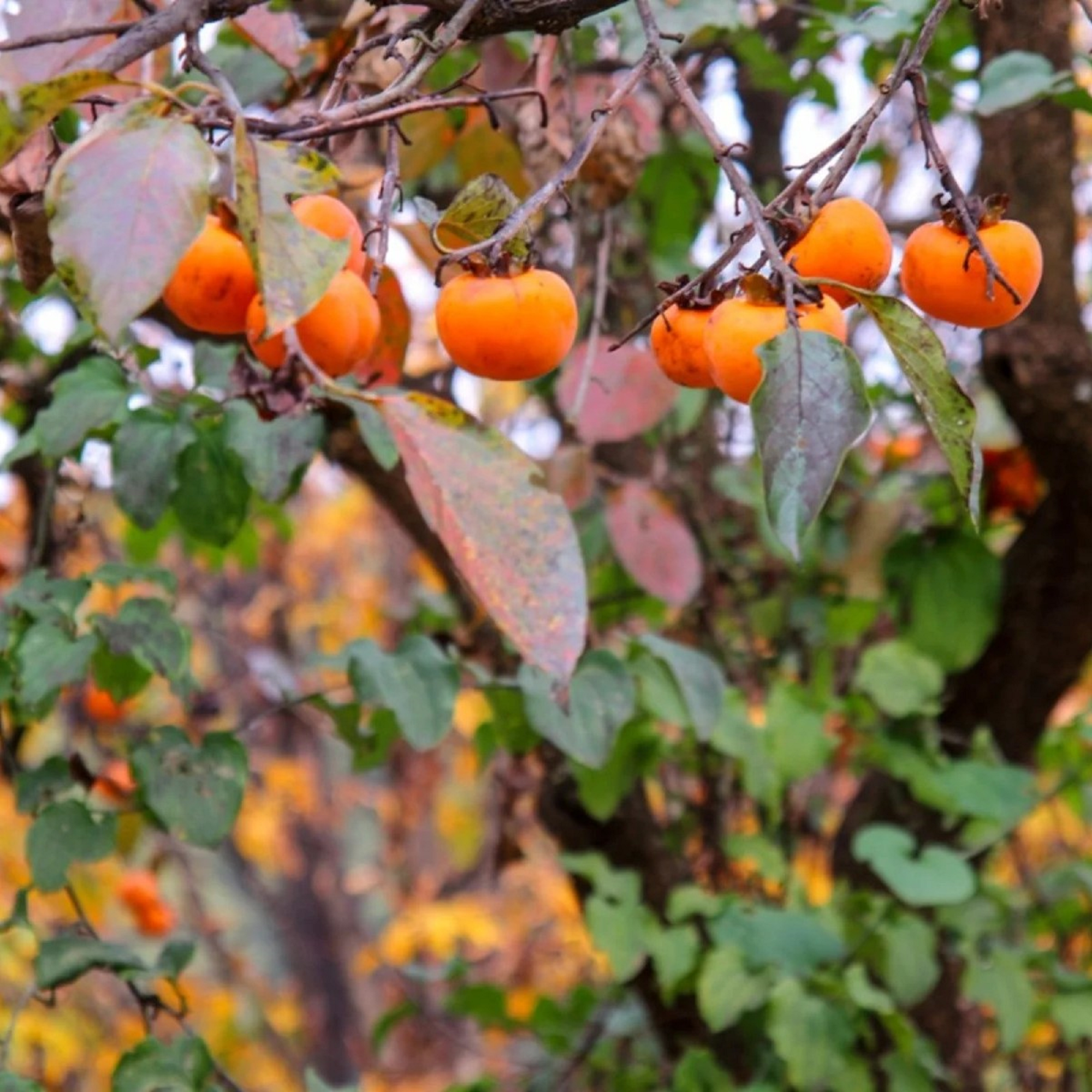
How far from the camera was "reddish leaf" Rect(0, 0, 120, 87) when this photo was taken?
585 millimetres

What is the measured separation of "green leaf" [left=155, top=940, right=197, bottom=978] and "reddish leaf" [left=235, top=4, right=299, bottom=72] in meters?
0.67

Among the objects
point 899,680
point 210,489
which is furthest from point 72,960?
point 899,680

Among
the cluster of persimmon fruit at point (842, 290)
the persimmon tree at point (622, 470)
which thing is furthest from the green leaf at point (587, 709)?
the cluster of persimmon fruit at point (842, 290)

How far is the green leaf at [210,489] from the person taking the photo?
110 cm

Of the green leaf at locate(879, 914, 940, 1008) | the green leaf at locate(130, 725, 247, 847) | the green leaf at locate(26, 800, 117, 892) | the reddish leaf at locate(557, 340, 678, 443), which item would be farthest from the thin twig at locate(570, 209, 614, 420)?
the green leaf at locate(879, 914, 940, 1008)

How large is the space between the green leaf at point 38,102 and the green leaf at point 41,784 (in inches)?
28.7

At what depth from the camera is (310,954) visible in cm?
463

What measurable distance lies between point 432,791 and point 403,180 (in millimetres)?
3500

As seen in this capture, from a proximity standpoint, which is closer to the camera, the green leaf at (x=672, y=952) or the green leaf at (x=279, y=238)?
the green leaf at (x=279, y=238)

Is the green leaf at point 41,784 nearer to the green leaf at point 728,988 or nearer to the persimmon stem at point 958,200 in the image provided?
the green leaf at point 728,988

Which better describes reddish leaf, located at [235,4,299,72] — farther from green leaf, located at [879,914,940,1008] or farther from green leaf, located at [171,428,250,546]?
green leaf, located at [879,914,940,1008]

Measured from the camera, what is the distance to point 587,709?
112 centimetres

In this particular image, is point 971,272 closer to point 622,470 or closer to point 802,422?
point 802,422

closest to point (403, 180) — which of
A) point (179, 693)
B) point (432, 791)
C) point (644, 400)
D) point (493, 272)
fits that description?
point (644, 400)
